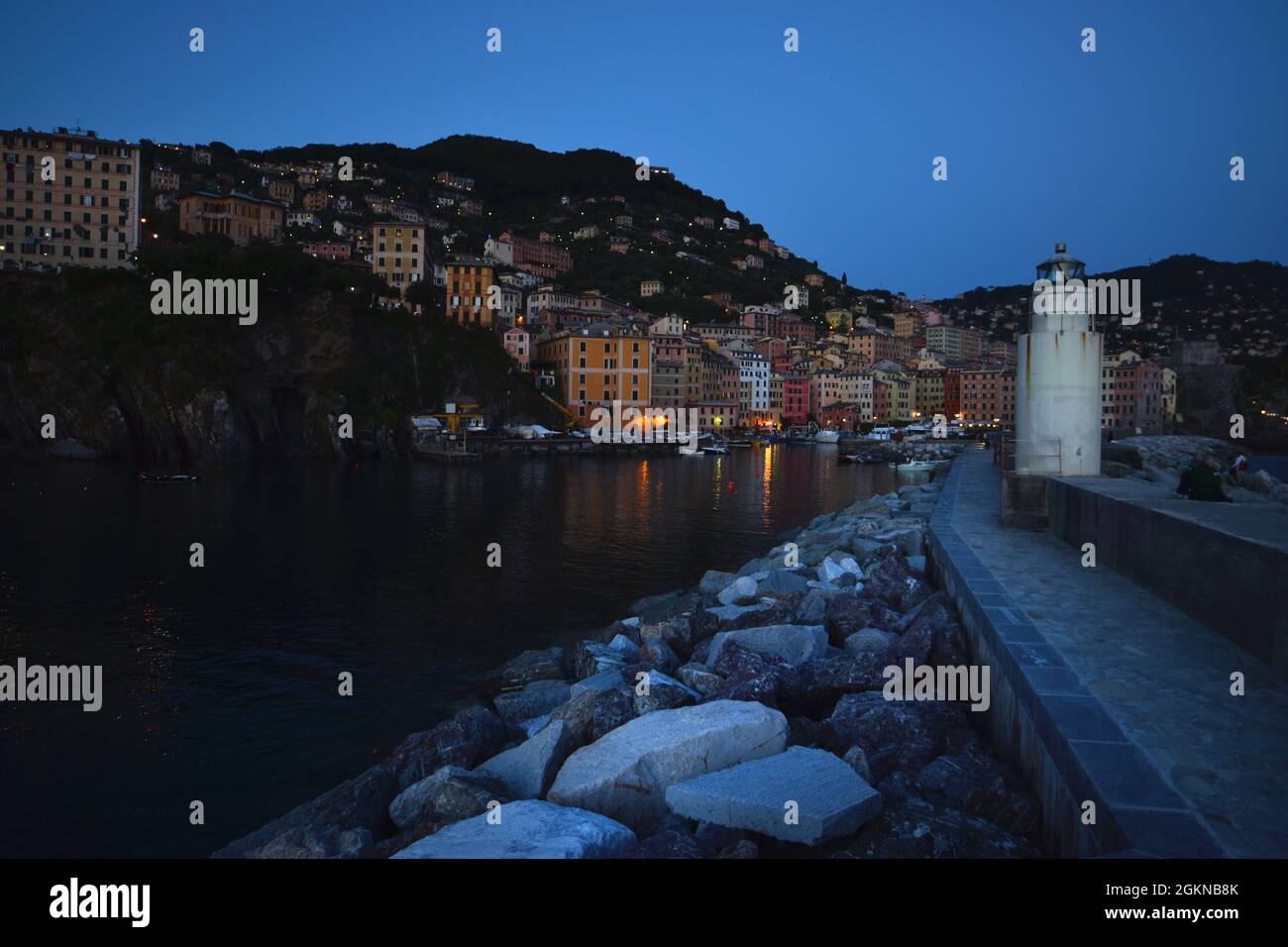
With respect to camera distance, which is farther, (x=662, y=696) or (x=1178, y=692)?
(x=662, y=696)

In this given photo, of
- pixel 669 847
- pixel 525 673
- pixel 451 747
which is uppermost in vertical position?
pixel 669 847

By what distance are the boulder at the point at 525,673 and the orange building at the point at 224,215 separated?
364ft

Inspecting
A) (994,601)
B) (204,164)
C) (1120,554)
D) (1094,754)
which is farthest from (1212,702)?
(204,164)

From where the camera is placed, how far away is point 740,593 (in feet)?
48.4

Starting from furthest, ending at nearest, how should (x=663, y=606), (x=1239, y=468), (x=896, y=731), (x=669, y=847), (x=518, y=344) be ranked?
(x=518, y=344), (x=1239, y=468), (x=663, y=606), (x=896, y=731), (x=669, y=847)

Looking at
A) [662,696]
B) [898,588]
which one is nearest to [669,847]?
[662,696]

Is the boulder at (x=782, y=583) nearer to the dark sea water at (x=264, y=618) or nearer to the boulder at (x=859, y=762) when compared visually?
the dark sea water at (x=264, y=618)

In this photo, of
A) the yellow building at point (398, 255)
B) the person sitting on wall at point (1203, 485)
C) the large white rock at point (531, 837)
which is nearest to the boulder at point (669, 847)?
the large white rock at point (531, 837)

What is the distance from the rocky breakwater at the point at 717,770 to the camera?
17.4 feet

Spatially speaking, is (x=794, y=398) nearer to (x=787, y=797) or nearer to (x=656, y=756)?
(x=656, y=756)

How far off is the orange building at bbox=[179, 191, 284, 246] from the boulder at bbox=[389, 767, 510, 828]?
380 ft

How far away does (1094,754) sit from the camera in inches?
177

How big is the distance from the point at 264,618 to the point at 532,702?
9950 millimetres

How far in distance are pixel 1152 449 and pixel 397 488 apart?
4087cm
